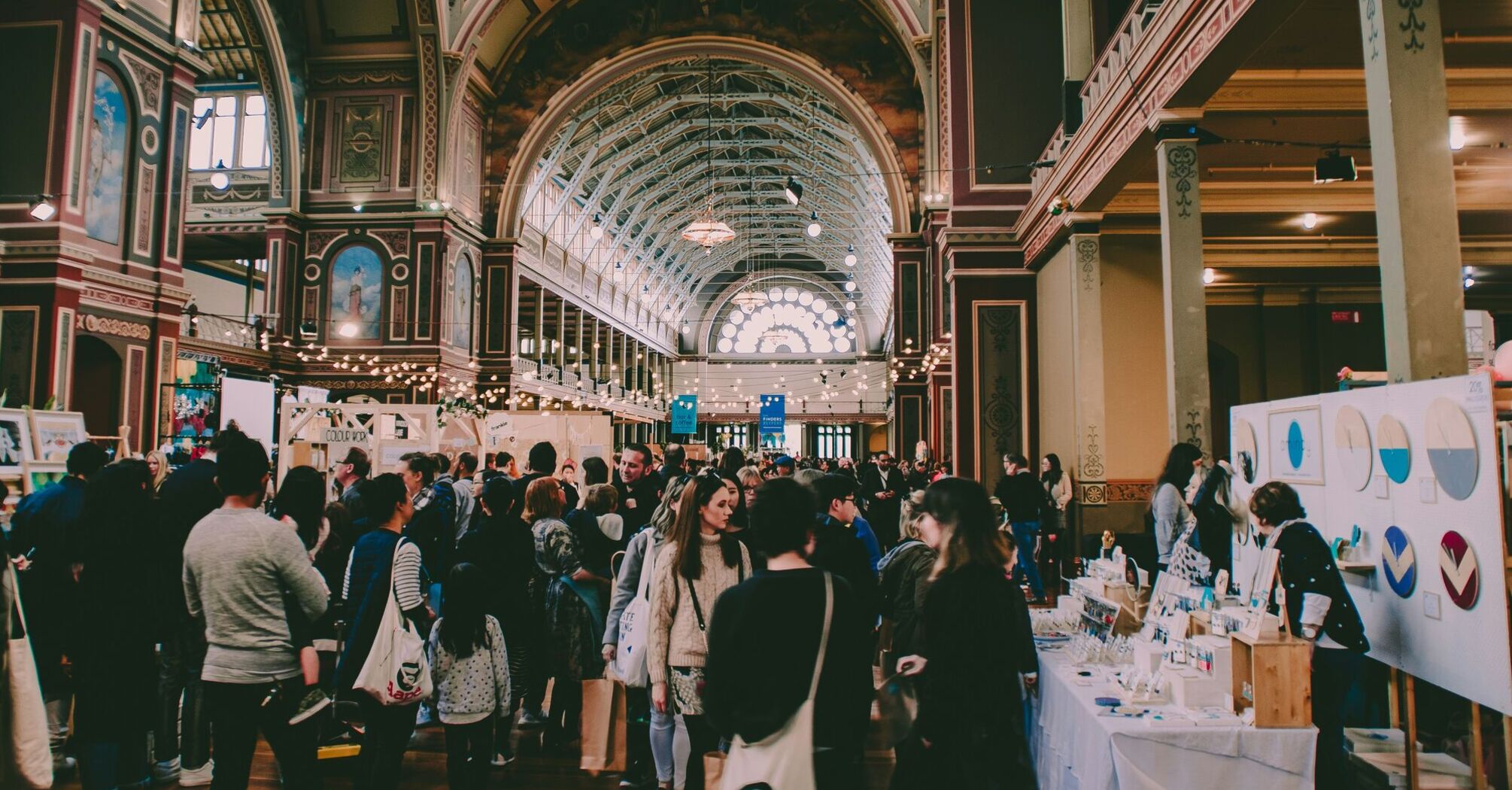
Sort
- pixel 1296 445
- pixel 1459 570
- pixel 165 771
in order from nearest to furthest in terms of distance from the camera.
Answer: pixel 1459 570 → pixel 165 771 → pixel 1296 445

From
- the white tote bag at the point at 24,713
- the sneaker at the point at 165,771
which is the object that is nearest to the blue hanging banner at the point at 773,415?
the sneaker at the point at 165,771

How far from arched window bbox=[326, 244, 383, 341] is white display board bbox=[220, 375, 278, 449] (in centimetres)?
738

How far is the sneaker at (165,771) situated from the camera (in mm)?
3922

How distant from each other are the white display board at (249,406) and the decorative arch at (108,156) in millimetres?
2524

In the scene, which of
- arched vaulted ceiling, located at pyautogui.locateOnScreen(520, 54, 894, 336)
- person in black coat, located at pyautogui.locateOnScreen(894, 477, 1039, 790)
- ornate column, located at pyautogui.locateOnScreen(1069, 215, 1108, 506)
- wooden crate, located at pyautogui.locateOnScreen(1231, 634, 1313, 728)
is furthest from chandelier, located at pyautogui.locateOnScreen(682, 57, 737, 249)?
wooden crate, located at pyautogui.locateOnScreen(1231, 634, 1313, 728)

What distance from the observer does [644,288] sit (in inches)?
1395

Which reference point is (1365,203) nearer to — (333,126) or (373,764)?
(373,764)

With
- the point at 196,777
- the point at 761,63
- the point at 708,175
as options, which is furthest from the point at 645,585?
the point at 708,175

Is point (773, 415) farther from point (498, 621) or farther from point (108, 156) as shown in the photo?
point (498, 621)

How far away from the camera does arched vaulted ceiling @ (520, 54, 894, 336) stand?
22641 mm

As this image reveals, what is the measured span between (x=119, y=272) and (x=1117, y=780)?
12803 millimetres

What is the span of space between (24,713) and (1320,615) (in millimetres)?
4280

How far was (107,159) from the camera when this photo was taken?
1086 centimetres

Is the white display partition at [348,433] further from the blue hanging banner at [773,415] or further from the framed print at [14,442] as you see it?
the blue hanging banner at [773,415]
